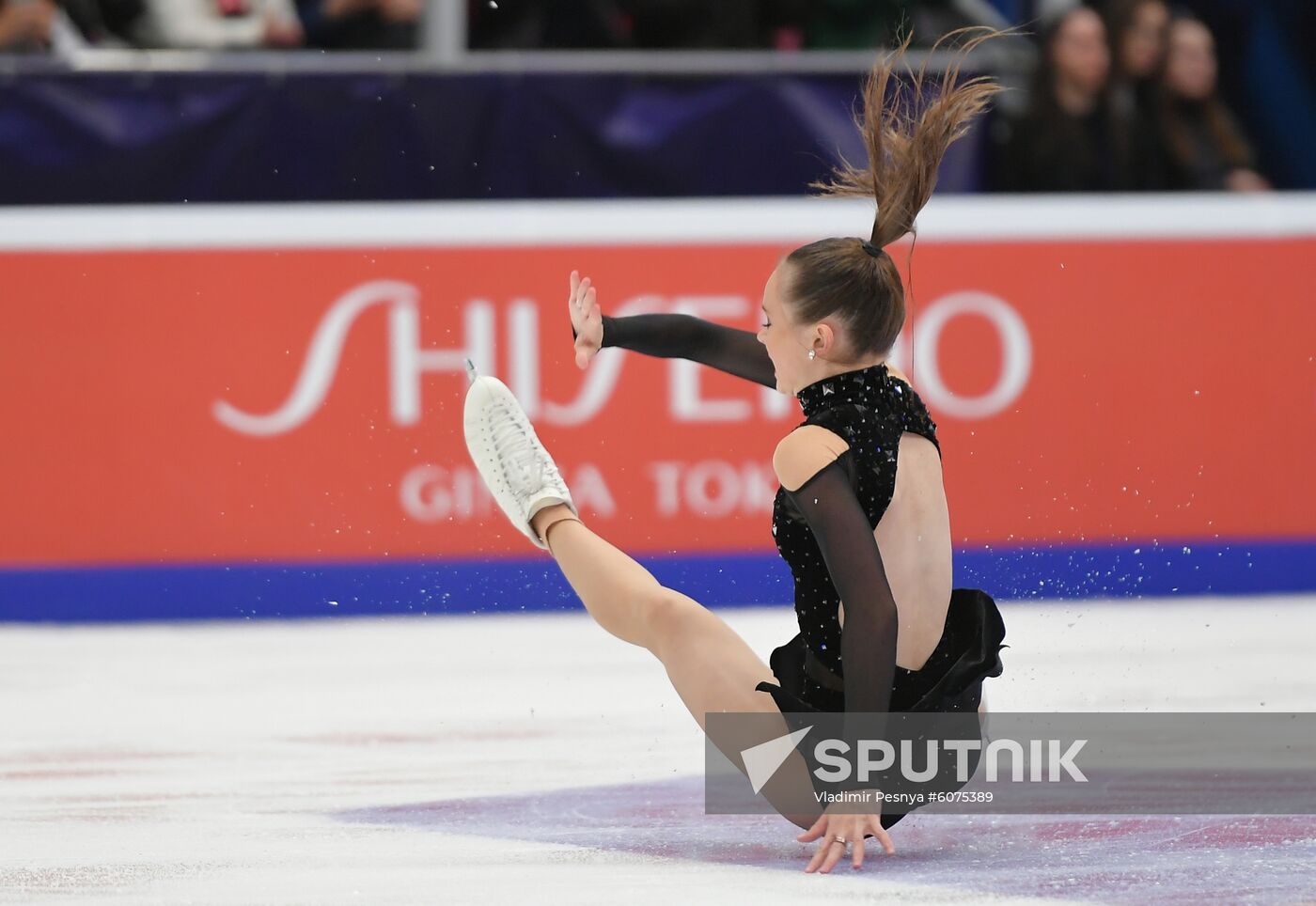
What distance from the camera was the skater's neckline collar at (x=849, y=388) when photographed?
9.42 ft

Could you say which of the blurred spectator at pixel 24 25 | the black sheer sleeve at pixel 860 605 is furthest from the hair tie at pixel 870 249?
the blurred spectator at pixel 24 25

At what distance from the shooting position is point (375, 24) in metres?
5.91

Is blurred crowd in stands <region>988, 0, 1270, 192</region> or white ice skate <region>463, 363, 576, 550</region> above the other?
blurred crowd in stands <region>988, 0, 1270, 192</region>

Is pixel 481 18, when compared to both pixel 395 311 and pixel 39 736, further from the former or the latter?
pixel 39 736

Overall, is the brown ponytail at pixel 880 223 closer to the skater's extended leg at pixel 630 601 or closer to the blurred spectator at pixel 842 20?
the skater's extended leg at pixel 630 601

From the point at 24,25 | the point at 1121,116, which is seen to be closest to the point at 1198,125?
the point at 1121,116

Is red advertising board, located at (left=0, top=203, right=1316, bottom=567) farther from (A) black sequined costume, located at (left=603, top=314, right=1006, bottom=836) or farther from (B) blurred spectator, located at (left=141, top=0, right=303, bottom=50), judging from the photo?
(A) black sequined costume, located at (left=603, top=314, right=1006, bottom=836)

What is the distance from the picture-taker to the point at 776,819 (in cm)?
320

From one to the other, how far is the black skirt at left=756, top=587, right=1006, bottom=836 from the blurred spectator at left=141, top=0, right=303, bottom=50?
3527 mm

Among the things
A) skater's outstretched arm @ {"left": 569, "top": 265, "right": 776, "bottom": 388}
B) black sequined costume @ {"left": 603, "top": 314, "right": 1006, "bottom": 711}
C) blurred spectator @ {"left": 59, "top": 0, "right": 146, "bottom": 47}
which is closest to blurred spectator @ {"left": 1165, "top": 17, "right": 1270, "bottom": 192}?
skater's outstretched arm @ {"left": 569, "top": 265, "right": 776, "bottom": 388}

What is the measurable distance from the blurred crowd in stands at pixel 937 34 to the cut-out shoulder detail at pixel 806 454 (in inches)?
124

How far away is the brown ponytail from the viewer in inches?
112

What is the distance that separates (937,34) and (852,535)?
3.84 meters

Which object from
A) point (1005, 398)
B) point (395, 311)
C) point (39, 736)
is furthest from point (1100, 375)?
point (39, 736)
